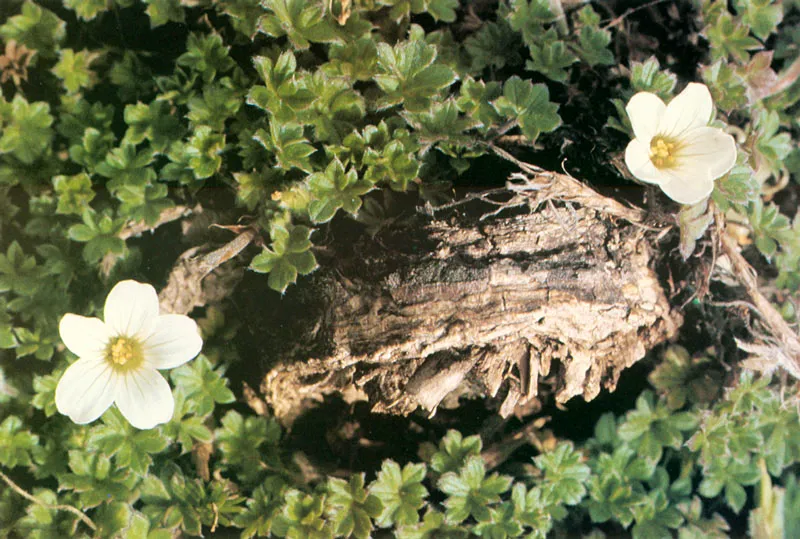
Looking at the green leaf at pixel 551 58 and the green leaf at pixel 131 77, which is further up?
the green leaf at pixel 131 77

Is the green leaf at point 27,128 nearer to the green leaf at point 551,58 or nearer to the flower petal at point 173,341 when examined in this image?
the flower petal at point 173,341

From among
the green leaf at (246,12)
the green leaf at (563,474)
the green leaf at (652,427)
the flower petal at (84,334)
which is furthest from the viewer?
the green leaf at (652,427)

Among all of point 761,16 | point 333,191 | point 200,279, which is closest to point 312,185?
point 333,191

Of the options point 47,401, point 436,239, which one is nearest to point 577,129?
point 436,239

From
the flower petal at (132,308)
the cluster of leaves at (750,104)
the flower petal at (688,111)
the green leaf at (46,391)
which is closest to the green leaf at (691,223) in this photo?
the cluster of leaves at (750,104)

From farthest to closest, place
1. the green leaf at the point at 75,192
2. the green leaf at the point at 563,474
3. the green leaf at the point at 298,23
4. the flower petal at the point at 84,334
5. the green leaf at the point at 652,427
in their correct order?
the green leaf at the point at 652,427 < the green leaf at the point at 563,474 < the green leaf at the point at 75,192 < the green leaf at the point at 298,23 < the flower petal at the point at 84,334

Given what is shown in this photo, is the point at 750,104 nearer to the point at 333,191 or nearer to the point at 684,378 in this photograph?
the point at 684,378

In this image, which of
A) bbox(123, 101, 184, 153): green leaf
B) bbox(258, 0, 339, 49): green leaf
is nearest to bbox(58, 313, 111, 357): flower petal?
bbox(123, 101, 184, 153): green leaf
